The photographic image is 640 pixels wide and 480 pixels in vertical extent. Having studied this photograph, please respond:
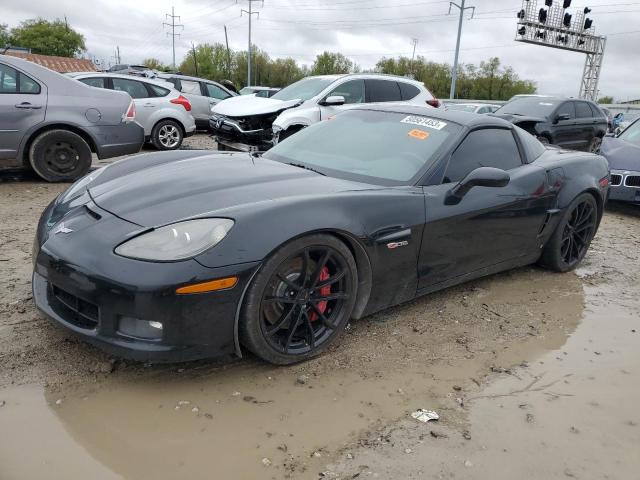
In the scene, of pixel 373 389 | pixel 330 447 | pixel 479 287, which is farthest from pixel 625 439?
pixel 479 287

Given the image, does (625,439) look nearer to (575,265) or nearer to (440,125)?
(440,125)

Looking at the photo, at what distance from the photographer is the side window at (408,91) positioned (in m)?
9.45

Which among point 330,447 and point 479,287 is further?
point 479,287

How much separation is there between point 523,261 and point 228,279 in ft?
8.56

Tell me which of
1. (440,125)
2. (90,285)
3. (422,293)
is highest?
(440,125)

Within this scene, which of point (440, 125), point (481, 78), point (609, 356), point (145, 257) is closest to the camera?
point (145, 257)

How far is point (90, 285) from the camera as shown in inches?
88.4

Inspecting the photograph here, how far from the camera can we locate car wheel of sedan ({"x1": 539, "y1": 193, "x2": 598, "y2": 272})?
424 centimetres

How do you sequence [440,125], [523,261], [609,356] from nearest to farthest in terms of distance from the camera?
1. [609,356]
2. [440,125]
3. [523,261]

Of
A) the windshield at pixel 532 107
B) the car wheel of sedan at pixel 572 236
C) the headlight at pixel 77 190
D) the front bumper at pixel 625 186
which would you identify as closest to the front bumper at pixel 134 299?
the headlight at pixel 77 190

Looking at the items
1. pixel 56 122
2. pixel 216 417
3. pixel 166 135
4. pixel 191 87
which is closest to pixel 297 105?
pixel 166 135

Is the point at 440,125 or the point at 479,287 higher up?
the point at 440,125

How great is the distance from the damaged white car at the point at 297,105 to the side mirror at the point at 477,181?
5.31 m

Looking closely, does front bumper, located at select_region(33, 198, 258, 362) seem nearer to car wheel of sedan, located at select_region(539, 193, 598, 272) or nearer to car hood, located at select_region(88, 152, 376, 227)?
car hood, located at select_region(88, 152, 376, 227)
